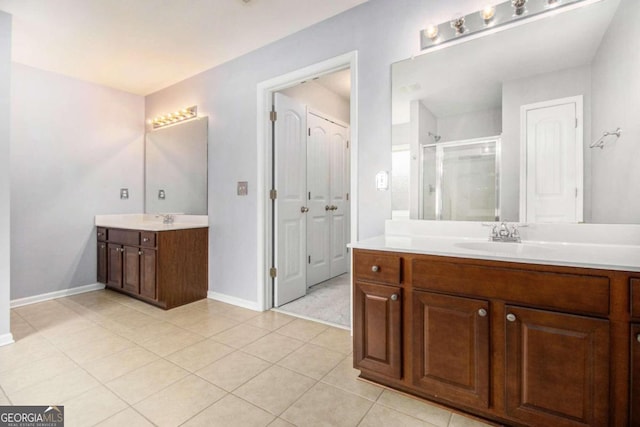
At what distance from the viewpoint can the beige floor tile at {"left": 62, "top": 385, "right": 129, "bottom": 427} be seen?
1.36 metres

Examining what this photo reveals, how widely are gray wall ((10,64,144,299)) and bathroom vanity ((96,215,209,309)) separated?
0.32 metres

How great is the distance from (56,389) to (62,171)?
8.41 feet

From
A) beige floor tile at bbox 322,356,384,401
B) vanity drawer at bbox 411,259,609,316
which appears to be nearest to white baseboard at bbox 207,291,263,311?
beige floor tile at bbox 322,356,384,401

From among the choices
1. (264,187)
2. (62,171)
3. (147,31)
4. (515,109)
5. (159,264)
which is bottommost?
(159,264)

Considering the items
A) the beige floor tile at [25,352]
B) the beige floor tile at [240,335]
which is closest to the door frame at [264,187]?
the beige floor tile at [240,335]

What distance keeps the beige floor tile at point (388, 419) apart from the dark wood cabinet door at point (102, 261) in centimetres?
336

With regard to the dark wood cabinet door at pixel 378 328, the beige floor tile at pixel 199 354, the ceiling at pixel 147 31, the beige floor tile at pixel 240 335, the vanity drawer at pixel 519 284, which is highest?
the ceiling at pixel 147 31

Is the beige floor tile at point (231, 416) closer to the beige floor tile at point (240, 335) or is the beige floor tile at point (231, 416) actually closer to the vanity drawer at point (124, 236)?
the beige floor tile at point (240, 335)

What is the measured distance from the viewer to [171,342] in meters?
2.15

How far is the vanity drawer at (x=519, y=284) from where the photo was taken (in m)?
1.08

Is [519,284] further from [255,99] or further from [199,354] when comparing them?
[255,99]

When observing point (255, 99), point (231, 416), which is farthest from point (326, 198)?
point (231, 416)

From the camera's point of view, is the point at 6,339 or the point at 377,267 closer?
the point at 377,267

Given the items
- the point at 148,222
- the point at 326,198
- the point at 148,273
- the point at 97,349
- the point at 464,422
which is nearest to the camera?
the point at 464,422
